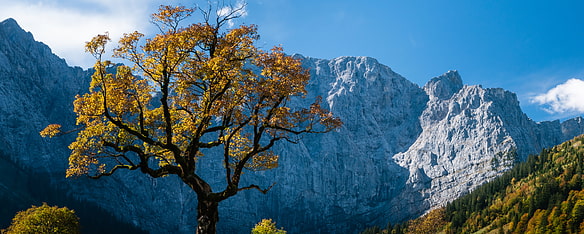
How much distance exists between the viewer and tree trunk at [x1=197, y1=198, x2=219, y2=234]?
17.0 metres

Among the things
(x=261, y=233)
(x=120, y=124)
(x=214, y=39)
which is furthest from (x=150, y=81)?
(x=261, y=233)

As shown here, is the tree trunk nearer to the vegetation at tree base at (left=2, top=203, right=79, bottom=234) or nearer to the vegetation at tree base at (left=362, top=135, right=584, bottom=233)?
the vegetation at tree base at (left=2, top=203, right=79, bottom=234)

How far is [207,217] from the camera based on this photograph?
1709cm

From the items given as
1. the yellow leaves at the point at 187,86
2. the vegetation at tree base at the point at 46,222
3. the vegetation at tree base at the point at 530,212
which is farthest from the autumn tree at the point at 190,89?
the vegetation at tree base at the point at 530,212

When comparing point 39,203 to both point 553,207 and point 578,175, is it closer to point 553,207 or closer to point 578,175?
point 553,207

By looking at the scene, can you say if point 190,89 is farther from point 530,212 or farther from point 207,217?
point 530,212

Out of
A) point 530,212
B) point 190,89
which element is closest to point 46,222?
point 190,89

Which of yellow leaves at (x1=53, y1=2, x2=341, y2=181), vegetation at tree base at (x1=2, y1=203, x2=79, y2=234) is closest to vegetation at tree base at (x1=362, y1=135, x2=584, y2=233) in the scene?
vegetation at tree base at (x1=2, y1=203, x2=79, y2=234)

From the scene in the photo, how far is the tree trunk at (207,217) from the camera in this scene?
1698 centimetres

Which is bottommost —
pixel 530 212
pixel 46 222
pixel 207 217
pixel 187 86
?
pixel 530 212

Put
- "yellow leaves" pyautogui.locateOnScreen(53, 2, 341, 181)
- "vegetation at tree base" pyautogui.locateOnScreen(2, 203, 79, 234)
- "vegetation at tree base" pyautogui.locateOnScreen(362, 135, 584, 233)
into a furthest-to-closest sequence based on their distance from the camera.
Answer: "vegetation at tree base" pyautogui.locateOnScreen(362, 135, 584, 233) < "vegetation at tree base" pyautogui.locateOnScreen(2, 203, 79, 234) < "yellow leaves" pyautogui.locateOnScreen(53, 2, 341, 181)

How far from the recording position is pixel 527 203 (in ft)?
564

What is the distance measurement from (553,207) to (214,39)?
188 m

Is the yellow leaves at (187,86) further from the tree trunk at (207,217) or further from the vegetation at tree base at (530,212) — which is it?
the vegetation at tree base at (530,212)
